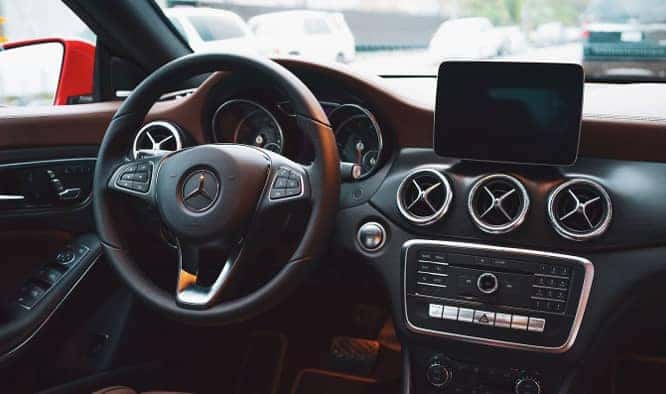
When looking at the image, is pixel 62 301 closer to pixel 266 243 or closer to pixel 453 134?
pixel 266 243

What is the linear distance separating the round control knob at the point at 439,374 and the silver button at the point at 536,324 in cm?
23

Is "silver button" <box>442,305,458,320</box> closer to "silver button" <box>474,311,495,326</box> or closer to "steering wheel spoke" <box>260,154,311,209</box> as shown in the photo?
"silver button" <box>474,311,495,326</box>

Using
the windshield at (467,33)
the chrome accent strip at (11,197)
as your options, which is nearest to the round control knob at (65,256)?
the chrome accent strip at (11,197)

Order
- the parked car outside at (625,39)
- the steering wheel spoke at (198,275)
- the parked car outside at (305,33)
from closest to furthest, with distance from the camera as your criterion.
Answer: the steering wheel spoke at (198,275), the parked car outside at (625,39), the parked car outside at (305,33)

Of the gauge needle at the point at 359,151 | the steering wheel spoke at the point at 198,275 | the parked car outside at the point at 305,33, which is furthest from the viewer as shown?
the parked car outside at the point at 305,33

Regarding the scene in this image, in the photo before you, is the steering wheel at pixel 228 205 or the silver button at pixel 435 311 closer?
the steering wheel at pixel 228 205

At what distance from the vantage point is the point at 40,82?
7.36ft

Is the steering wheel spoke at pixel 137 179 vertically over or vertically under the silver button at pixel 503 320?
over

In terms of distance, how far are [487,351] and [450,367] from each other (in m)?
0.11

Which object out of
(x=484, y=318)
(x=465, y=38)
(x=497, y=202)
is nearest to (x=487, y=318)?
(x=484, y=318)

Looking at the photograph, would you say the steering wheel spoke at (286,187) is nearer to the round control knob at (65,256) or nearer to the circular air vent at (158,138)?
the circular air vent at (158,138)

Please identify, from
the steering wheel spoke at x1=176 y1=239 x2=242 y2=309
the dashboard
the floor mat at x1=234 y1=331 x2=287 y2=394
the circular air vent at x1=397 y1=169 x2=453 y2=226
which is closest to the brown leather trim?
the dashboard

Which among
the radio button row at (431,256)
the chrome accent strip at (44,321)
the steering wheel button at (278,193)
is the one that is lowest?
the chrome accent strip at (44,321)

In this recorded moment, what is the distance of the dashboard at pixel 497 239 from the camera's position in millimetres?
1461
